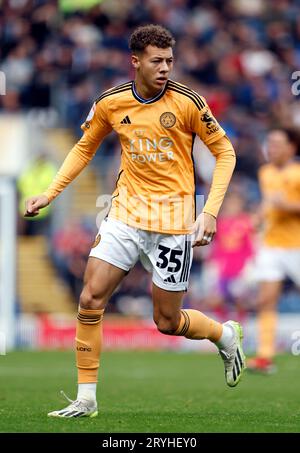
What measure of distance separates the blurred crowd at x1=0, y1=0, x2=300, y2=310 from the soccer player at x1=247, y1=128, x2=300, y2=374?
15.6 ft

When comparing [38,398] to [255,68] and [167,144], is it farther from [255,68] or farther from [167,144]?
[255,68]

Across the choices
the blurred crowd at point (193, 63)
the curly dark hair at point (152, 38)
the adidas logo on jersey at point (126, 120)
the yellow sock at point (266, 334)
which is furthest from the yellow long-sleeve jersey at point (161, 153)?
the blurred crowd at point (193, 63)

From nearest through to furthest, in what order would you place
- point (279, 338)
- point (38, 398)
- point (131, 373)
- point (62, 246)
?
point (38, 398) → point (131, 373) → point (279, 338) → point (62, 246)

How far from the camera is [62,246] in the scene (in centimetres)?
1786

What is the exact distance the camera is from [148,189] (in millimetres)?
7512

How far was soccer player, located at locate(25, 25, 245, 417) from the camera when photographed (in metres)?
7.33

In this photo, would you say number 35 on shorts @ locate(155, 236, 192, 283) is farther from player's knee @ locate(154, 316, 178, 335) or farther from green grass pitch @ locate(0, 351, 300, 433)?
green grass pitch @ locate(0, 351, 300, 433)

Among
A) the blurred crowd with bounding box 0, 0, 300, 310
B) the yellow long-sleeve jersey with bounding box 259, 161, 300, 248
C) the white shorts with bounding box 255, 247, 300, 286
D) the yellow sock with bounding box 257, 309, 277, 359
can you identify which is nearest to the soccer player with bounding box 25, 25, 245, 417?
the yellow sock with bounding box 257, 309, 277, 359

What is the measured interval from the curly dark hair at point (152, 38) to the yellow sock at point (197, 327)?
187cm

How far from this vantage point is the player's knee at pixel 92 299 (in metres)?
7.28

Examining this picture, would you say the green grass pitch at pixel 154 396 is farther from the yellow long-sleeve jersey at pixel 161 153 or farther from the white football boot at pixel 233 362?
the yellow long-sleeve jersey at pixel 161 153

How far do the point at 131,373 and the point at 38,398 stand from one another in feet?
10.6
